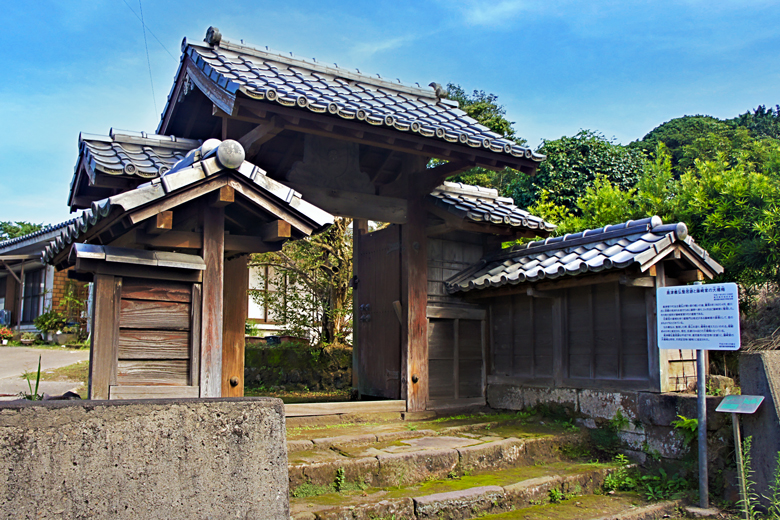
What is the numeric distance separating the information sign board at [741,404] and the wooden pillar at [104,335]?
5630mm

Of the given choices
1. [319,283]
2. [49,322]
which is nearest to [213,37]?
[319,283]

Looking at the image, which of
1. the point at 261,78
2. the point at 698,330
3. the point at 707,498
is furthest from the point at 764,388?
the point at 261,78

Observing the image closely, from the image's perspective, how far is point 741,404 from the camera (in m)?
5.29

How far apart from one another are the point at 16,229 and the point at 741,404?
28.9 metres

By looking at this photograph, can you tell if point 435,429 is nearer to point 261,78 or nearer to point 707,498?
point 707,498

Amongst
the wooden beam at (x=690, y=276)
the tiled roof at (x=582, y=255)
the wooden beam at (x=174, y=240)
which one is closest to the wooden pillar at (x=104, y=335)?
the wooden beam at (x=174, y=240)

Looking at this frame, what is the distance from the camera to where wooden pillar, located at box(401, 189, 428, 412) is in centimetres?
786

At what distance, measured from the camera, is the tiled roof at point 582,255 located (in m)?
6.34

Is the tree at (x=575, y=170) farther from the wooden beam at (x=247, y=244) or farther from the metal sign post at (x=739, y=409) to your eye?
the wooden beam at (x=247, y=244)

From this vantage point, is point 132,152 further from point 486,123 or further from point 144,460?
point 486,123

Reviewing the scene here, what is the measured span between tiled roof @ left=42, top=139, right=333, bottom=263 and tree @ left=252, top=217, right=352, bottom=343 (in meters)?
6.86

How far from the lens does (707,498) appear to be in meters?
5.34

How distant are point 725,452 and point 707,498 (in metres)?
0.67

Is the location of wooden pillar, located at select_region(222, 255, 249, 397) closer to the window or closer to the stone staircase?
the stone staircase
